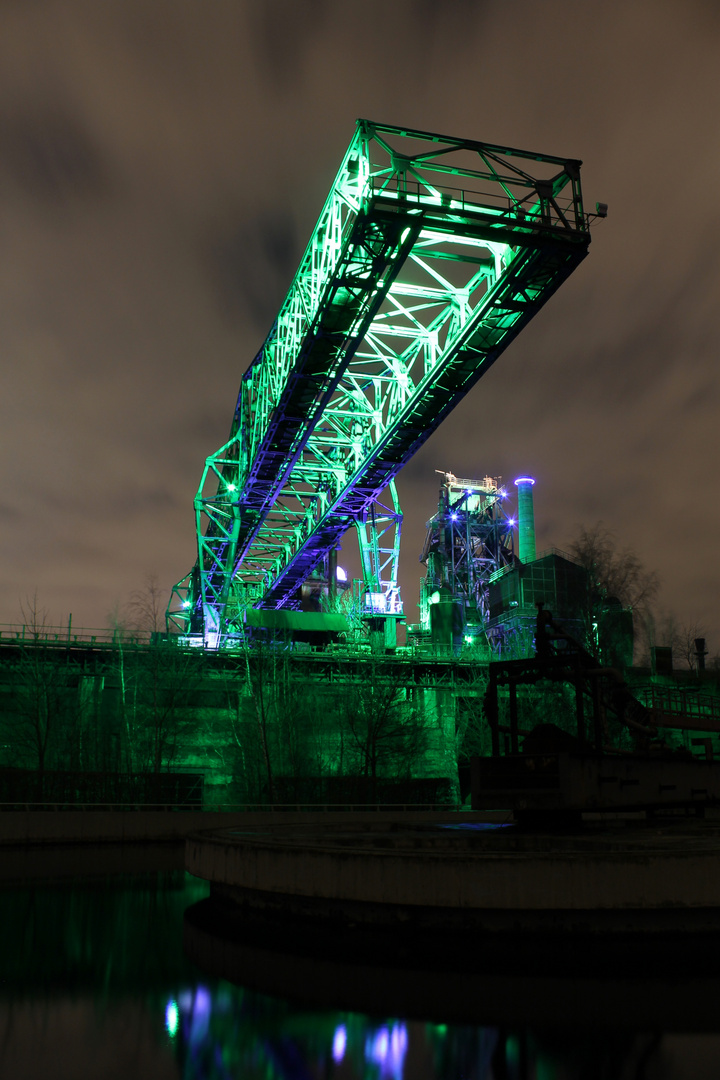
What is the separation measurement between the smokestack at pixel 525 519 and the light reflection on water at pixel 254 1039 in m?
63.5

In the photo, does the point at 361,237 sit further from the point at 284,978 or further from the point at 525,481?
the point at 525,481

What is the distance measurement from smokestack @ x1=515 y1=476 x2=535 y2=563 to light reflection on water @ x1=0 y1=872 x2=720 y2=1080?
6353 centimetres

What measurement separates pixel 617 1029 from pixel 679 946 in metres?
2.55

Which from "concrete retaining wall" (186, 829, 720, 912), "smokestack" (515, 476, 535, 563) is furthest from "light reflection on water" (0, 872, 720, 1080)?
"smokestack" (515, 476, 535, 563)

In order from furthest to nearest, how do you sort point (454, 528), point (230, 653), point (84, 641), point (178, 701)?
point (454, 528), point (230, 653), point (84, 641), point (178, 701)

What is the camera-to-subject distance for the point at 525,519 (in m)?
71.8

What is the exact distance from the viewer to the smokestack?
69562 mm

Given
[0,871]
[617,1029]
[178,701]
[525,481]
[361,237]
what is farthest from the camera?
[525,481]

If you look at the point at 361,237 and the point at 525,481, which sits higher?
the point at 525,481

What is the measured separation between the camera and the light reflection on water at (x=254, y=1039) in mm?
5215

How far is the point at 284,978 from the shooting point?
24.0 ft

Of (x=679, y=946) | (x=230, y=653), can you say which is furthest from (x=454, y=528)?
(x=679, y=946)

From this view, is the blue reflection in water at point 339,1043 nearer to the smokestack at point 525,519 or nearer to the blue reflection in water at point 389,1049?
the blue reflection in water at point 389,1049

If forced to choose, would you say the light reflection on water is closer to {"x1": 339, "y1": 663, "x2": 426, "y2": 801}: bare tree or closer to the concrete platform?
the concrete platform
